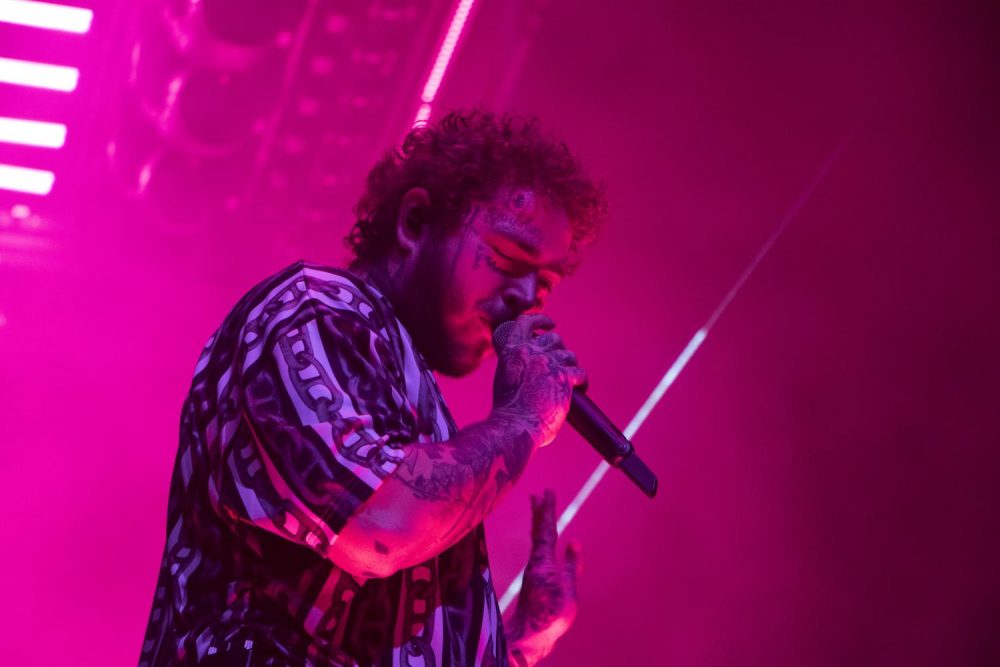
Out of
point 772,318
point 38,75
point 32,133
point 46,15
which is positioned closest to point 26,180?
point 32,133

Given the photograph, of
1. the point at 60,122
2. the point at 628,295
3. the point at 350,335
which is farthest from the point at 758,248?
the point at 350,335

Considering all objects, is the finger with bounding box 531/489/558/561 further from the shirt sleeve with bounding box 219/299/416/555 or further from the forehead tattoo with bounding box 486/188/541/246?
the shirt sleeve with bounding box 219/299/416/555

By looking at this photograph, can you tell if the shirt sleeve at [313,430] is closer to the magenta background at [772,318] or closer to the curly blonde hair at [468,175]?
the curly blonde hair at [468,175]

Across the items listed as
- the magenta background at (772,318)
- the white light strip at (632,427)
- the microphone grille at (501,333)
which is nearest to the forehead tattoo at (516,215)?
the microphone grille at (501,333)

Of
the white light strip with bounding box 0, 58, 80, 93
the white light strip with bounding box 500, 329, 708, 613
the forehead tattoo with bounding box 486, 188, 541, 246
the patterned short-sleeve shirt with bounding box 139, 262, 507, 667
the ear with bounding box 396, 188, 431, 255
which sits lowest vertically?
the white light strip with bounding box 500, 329, 708, 613

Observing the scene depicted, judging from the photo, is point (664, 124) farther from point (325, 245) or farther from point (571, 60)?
point (325, 245)

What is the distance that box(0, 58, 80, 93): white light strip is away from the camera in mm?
2305

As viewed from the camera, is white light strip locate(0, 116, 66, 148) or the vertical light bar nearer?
white light strip locate(0, 116, 66, 148)

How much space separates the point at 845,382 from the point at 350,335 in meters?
2.22

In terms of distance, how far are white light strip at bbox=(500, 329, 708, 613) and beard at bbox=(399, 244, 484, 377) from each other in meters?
1.42

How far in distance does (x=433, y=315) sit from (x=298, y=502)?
1.34ft

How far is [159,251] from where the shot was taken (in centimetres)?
239

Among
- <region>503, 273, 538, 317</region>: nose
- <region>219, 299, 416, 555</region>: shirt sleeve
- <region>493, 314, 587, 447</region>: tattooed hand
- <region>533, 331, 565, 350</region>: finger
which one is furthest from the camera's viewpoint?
<region>503, 273, 538, 317</region>: nose

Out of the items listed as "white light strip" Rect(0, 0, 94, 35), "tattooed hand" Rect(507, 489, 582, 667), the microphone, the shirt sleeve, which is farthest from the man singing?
"white light strip" Rect(0, 0, 94, 35)
